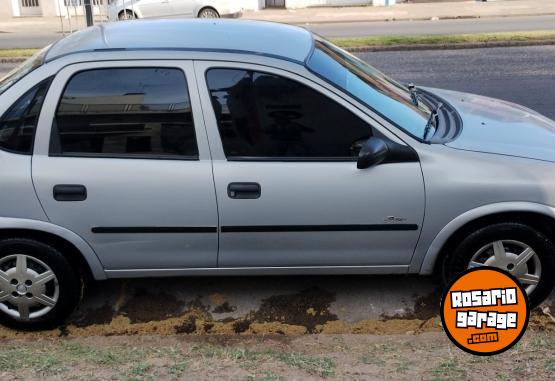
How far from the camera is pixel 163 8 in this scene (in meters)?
18.8

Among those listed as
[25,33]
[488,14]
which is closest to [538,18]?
[488,14]

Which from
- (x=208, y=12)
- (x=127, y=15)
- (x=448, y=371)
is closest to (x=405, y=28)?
(x=208, y=12)

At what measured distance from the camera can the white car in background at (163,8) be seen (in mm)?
18797

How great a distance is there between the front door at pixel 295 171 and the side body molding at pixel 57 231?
81cm

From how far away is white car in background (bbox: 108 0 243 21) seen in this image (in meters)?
18.8

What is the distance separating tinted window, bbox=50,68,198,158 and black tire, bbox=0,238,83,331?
1.91ft

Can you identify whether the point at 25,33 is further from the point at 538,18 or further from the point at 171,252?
the point at 171,252

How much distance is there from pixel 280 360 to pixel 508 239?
152 centimetres

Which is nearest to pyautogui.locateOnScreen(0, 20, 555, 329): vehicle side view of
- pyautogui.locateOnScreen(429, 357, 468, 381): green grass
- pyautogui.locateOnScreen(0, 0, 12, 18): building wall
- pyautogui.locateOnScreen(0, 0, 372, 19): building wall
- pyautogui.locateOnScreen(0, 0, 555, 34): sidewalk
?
pyautogui.locateOnScreen(429, 357, 468, 381): green grass

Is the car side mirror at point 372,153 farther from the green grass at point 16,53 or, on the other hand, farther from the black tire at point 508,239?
the green grass at point 16,53

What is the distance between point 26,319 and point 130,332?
0.62m

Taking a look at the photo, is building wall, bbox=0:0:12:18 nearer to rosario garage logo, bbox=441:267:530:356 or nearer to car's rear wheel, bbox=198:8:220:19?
car's rear wheel, bbox=198:8:220:19

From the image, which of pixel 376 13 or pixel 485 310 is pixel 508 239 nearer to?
pixel 485 310

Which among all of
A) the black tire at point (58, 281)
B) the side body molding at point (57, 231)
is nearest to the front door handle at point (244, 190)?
the side body molding at point (57, 231)
